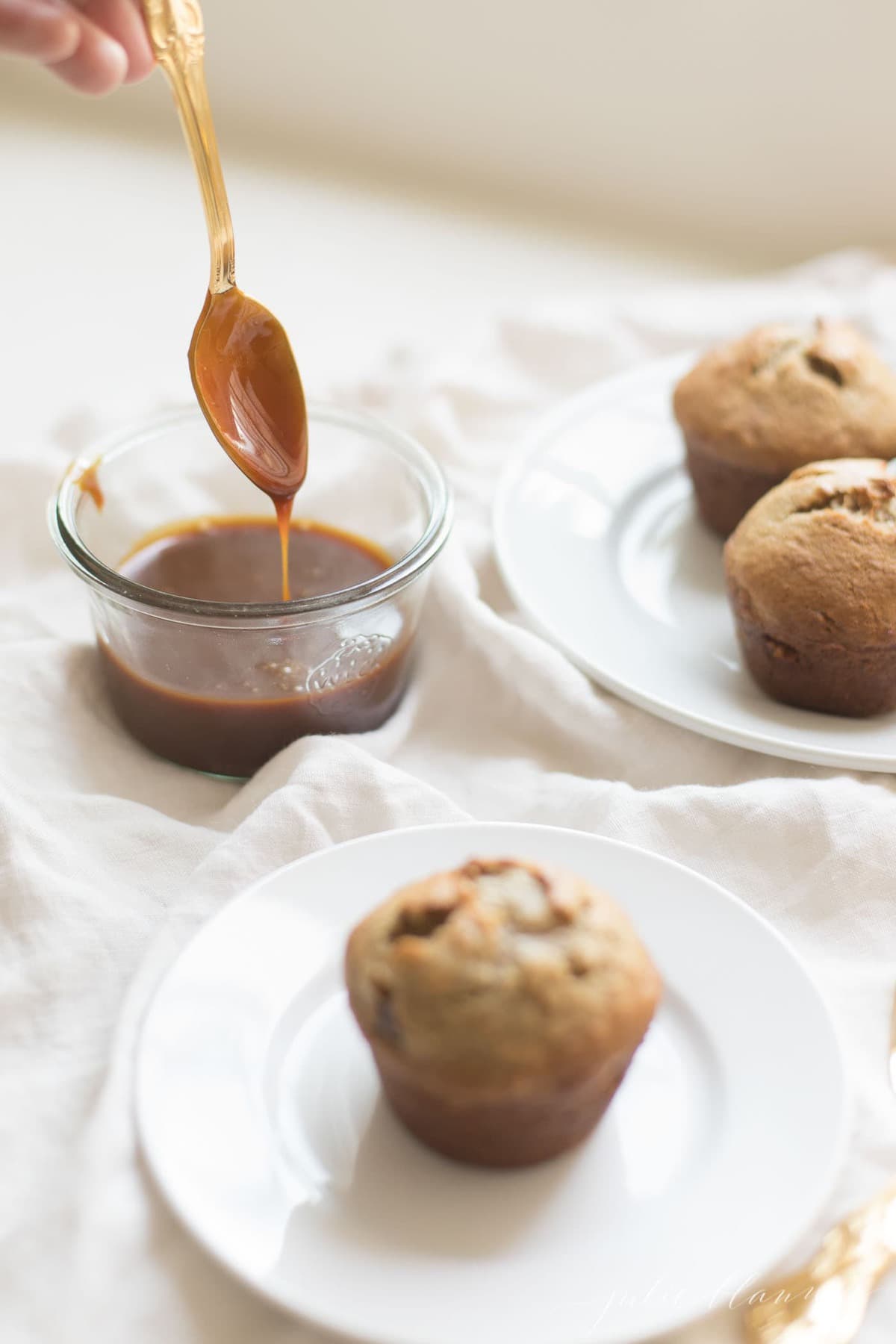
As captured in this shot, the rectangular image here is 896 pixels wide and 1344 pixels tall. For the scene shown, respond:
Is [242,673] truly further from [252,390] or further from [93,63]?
[93,63]

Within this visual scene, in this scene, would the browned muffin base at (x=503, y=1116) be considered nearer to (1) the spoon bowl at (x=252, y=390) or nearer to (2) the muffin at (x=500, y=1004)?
(2) the muffin at (x=500, y=1004)

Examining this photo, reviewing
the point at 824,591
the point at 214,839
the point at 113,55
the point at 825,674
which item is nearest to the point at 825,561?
the point at 824,591

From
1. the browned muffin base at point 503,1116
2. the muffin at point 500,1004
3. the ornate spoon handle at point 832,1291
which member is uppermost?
the muffin at point 500,1004

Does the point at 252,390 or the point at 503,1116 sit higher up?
the point at 252,390

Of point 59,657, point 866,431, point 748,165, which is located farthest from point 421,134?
point 59,657

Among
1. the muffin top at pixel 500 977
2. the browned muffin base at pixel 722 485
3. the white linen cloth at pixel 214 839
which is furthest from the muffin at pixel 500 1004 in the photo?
the browned muffin base at pixel 722 485

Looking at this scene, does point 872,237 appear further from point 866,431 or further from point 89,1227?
point 89,1227

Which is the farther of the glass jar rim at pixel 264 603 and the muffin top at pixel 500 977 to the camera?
the glass jar rim at pixel 264 603
